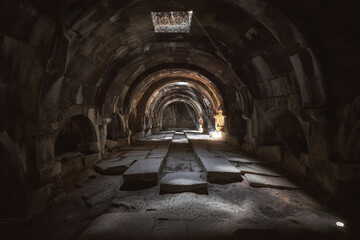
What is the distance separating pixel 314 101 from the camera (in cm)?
319

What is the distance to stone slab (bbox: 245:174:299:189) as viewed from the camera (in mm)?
3791

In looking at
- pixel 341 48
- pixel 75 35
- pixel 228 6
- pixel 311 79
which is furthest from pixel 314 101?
pixel 75 35

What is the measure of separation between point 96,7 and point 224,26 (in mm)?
2566

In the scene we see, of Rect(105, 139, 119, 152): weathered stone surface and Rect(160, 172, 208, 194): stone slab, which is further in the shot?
Rect(105, 139, 119, 152): weathered stone surface

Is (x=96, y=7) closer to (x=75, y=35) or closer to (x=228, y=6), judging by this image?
(x=75, y=35)

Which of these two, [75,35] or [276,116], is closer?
[75,35]

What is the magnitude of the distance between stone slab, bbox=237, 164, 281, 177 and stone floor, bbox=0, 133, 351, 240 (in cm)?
22

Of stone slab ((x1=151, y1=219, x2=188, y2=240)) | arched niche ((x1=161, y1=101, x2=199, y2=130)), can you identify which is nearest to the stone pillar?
stone slab ((x1=151, y1=219, x2=188, y2=240))

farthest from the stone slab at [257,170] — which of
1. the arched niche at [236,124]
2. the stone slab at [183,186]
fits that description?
the arched niche at [236,124]

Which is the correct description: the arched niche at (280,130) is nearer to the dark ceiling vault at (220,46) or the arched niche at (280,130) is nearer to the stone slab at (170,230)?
the dark ceiling vault at (220,46)

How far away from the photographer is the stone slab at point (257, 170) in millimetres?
4426

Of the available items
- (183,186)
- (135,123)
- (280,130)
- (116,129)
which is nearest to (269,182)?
(183,186)

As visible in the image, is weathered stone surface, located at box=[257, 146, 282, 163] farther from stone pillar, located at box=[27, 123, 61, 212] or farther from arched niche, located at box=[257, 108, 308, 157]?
stone pillar, located at box=[27, 123, 61, 212]

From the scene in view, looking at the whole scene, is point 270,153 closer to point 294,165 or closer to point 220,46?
point 294,165
